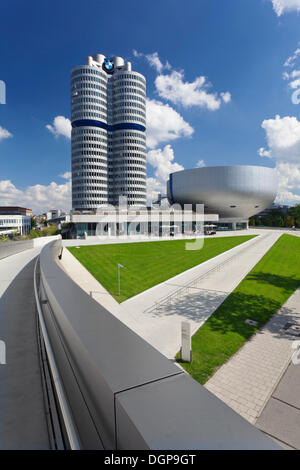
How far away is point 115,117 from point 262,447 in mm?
137960

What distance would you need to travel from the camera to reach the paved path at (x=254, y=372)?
6234 millimetres

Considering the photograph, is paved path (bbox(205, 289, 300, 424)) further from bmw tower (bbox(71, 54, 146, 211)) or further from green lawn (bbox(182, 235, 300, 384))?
bmw tower (bbox(71, 54, 146, 211))

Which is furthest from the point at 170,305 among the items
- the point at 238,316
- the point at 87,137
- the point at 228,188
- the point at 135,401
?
the point at 87,137

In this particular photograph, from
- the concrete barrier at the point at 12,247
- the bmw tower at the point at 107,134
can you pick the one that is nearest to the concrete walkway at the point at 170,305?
the concrete barrier at the point at 12,247

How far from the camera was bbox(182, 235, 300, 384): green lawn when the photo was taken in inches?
323

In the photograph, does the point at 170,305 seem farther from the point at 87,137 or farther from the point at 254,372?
the point at 87,137

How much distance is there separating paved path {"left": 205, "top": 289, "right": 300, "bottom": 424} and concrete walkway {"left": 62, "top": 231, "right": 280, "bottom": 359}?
6.54ft

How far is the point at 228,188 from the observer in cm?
10494

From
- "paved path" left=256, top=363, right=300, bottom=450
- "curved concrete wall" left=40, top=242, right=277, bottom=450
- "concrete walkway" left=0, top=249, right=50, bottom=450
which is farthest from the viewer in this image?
"paved path" left=256, top=363, right=300, bottom=450

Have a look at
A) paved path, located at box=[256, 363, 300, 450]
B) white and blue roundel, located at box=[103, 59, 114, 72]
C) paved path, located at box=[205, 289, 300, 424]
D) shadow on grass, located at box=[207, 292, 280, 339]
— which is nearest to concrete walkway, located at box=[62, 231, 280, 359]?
shadow on grass, located at box=[207, 292, 280, 339]

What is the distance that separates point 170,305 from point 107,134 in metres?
129

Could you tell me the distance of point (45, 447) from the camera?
8.18 feet

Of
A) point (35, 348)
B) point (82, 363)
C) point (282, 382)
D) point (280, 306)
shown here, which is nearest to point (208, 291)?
point (280, 306)

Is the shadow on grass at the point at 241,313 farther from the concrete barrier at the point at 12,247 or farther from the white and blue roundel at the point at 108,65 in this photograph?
the white and blue roundel at the point at 108,65
